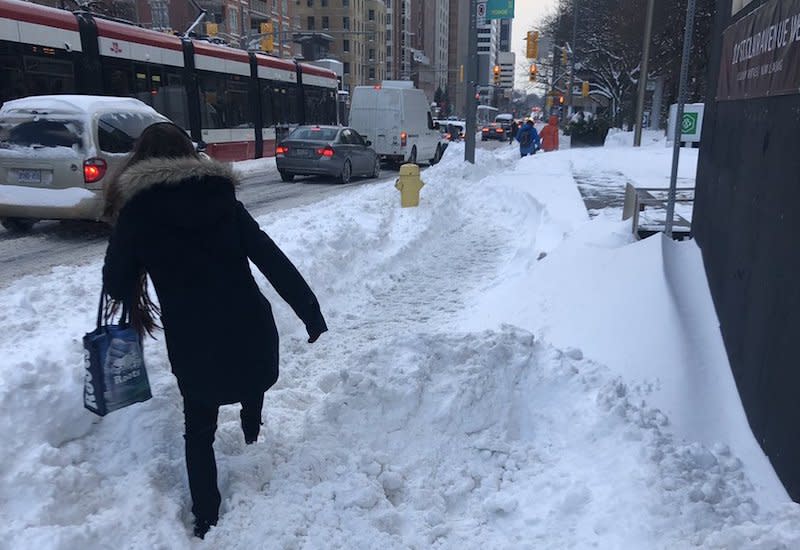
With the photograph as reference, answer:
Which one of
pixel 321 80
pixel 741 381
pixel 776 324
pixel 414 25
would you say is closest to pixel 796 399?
pixel 776 324

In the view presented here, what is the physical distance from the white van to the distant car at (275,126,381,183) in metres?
3.54

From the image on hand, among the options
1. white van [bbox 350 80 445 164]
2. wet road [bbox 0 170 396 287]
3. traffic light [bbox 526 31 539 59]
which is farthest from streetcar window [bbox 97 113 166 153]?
traffic light [bbox 526 31 539 59]

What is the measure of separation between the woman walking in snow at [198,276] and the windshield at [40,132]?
23.1 feet

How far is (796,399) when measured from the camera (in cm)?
287

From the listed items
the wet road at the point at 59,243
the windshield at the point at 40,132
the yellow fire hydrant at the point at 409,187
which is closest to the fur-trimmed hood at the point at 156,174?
the wet road at the point at 59,243

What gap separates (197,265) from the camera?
2832 millimetres

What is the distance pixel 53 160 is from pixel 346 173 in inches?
379

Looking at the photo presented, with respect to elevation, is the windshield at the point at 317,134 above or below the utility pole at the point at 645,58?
below

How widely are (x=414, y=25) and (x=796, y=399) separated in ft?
473

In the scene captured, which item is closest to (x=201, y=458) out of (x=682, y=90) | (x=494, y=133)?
(x=682, y=90)

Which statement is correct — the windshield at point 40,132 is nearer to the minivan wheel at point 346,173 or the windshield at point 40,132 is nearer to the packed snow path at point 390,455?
the packed snow path at point 390,455

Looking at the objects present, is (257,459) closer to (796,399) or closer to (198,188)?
(198,188)

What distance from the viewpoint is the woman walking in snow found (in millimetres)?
2764

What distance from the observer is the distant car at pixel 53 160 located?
8.98m
